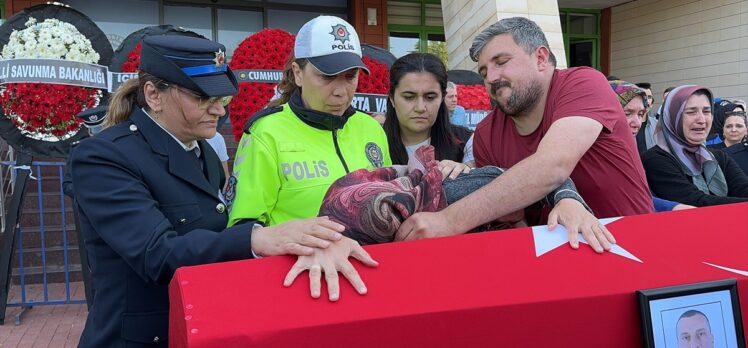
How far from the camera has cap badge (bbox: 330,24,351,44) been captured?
6.62 feet

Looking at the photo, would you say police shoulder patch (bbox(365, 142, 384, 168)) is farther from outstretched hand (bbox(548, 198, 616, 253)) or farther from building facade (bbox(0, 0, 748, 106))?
building facade (bbox(0, 0, 748, 106))

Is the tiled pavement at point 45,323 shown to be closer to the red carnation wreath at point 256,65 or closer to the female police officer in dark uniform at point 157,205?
the red carnation wreath at point 256,65

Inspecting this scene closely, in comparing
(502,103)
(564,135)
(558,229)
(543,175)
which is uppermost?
(502,103)

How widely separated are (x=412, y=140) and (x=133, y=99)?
4.92ft

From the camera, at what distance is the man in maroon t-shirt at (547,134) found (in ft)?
5.43

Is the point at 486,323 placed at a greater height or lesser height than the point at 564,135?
lesser

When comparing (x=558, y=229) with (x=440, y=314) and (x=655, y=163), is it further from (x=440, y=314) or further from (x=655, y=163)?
(x=655, y=163)

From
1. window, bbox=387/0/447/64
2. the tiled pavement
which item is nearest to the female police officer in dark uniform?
the tiled pavement

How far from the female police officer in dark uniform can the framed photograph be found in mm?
681

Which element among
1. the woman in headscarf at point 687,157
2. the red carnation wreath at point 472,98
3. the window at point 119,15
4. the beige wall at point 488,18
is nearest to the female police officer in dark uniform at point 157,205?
the woman in headscarf at point 687,157

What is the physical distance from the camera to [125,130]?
1.62 metres

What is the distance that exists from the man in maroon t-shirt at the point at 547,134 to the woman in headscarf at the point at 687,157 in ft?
4.85

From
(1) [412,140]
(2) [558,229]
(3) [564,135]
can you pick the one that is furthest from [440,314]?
(1) [412,140]

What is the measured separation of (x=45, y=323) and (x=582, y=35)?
12.4 metres
